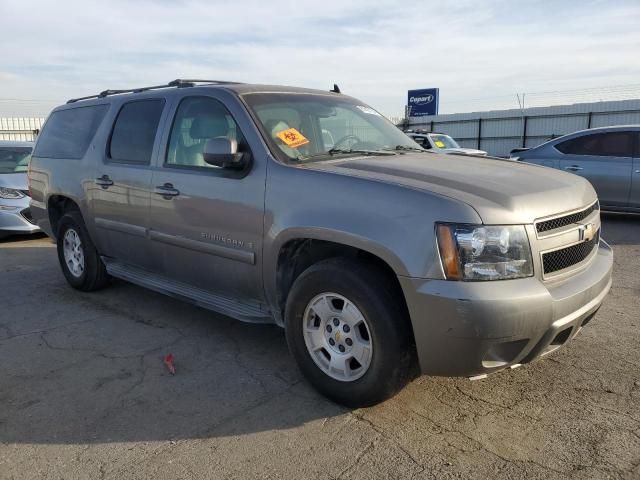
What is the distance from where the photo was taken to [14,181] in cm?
860

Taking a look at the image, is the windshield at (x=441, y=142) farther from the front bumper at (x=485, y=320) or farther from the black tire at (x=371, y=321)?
the front bumper at (x=485, y=320)

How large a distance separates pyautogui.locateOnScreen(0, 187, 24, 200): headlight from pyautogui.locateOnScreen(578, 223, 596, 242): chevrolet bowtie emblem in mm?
8031

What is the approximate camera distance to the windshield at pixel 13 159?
29.9ft

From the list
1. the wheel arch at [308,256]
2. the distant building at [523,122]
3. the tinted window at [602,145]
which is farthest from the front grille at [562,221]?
the distant building at [523,122]

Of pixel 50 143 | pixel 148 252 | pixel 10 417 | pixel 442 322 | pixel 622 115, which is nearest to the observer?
pixel 442 322

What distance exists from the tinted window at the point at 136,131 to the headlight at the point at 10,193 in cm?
438

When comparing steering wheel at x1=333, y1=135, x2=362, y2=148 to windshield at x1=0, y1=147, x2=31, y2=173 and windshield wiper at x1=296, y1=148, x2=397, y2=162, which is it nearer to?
windshield wiper at x1=296, y1=148, x2=397, y2=162

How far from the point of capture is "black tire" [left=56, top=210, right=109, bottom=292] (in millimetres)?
5344

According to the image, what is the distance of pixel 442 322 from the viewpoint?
2646mm

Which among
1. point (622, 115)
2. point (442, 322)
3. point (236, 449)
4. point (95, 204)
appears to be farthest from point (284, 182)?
point (622, 115)

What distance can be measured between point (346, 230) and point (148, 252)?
7.16ft

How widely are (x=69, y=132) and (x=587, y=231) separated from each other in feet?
15.9

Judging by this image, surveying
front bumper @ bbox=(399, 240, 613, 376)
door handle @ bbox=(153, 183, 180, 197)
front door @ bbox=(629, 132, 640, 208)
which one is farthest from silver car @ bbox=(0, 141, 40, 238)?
front door @ bbox=(629, 132, 640, 208)

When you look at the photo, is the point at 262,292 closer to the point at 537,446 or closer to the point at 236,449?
the point at 236,449
